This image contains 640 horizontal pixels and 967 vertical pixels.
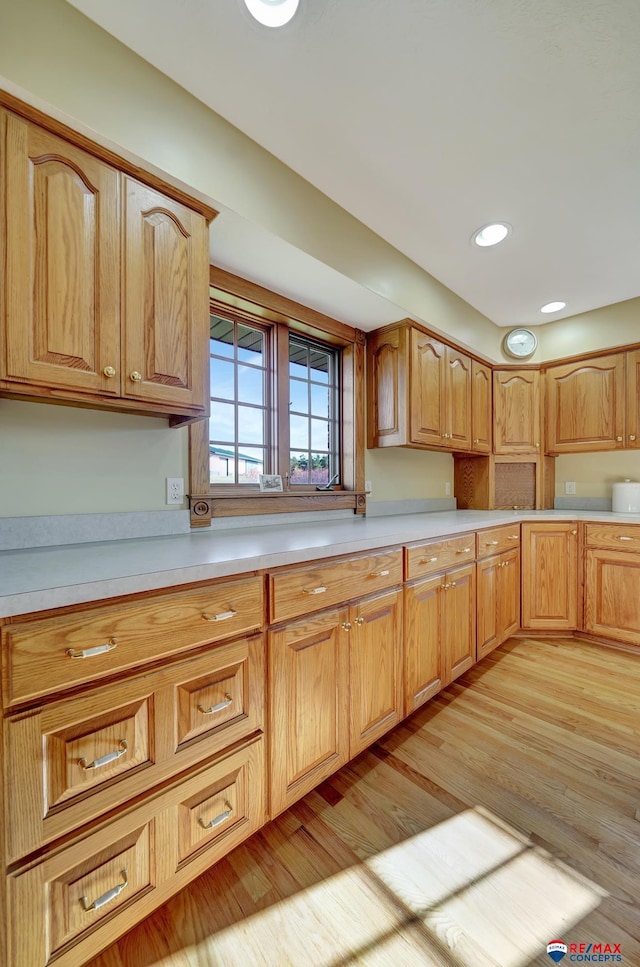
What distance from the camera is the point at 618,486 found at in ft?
9.77

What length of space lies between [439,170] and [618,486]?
103 inches

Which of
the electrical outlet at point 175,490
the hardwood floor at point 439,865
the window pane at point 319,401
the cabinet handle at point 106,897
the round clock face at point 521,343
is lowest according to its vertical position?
the hardwood floor at point 439,865

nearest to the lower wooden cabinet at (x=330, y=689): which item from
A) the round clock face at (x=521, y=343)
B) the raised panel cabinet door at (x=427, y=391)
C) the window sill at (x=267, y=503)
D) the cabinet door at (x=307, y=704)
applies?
the cabinet door at (x=307, y=704)

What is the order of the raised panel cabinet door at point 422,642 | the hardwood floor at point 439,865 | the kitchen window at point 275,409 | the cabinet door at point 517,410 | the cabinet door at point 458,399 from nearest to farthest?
the hardwood floor at point 439,865 → the raised panel cabinet door at point 422,642 → the kitchen window at point 275,409 → the cabinet door at point 458,399 → the cabinet door at point 517,410

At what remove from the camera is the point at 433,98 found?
1354 mm

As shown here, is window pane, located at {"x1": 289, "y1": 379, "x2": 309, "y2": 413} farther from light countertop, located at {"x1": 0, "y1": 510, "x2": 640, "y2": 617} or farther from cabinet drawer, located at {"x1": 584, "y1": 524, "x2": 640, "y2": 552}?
cabinet drawer, located at {"x1": 584, "y1": 524, "x2": 640, "y2": 552}

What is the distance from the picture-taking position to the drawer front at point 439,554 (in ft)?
5.77

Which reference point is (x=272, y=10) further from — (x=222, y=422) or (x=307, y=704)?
(x=307, y=704)

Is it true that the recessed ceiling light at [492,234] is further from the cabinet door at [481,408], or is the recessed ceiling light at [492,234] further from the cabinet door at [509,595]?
the cabinet door at [509,595]

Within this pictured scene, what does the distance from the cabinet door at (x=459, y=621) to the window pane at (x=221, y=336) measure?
164 cm

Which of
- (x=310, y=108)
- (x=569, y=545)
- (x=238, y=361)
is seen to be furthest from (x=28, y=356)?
(x=569, y=545)

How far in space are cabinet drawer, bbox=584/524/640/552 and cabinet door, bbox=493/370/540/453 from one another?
0.82 m

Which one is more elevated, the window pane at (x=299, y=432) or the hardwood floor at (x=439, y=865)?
the window pane at (x=299, y=432)

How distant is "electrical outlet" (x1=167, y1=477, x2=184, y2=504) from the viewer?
162 cm
